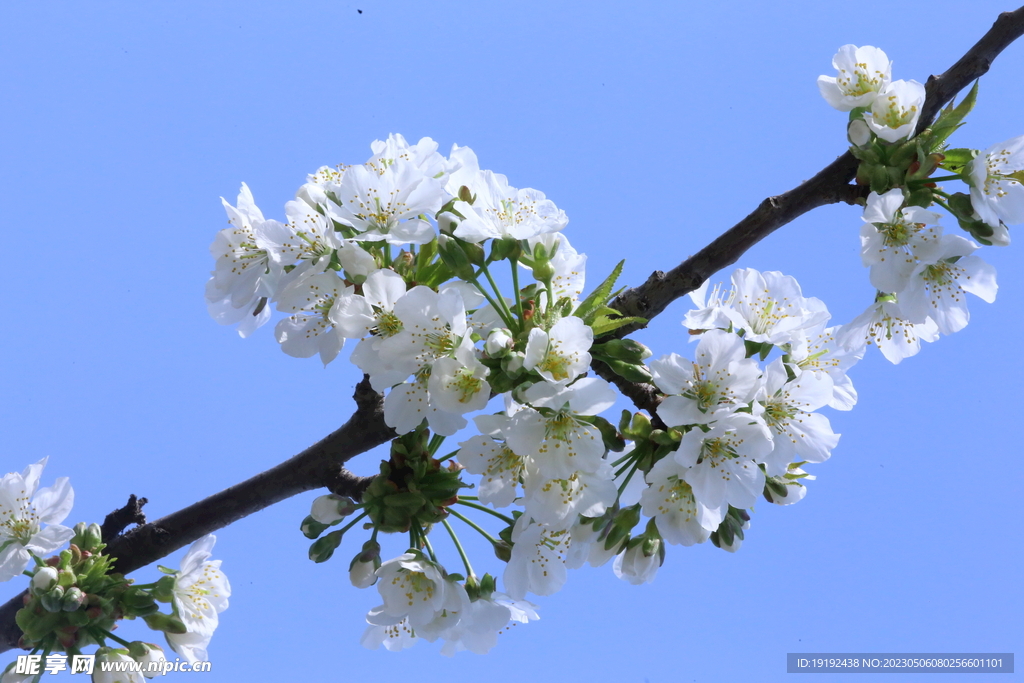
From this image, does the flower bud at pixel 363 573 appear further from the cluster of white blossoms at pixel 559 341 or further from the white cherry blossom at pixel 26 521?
the white cherry blossom at pixel 26 521

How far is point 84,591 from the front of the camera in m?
2.12

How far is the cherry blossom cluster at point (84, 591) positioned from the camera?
2.06 meters

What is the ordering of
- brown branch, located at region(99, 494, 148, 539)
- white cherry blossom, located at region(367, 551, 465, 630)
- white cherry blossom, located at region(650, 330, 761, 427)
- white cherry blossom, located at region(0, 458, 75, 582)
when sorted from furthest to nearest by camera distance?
brown branch, located at region(99, 494, 148, 539)
white cherry blossom, located at region(0, 458, 75, 582)
white cherry blossom, located at region(367, 551, 465, 630)
white cherry blossom, located at region(650, 330, 761, 427)

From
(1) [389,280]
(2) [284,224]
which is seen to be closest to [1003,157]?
(1) [389,280]

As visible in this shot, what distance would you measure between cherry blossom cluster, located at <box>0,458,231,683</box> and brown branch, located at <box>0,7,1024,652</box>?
12cm

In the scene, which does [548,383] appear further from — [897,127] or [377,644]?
[377,644]

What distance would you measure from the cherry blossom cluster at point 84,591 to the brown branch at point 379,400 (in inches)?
4.7

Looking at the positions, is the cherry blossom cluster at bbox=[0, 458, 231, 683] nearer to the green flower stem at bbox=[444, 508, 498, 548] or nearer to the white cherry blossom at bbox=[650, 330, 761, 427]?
the green flower stem at bbox=[444, 508, 498, 548]

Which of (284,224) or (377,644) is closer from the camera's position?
(284,224)

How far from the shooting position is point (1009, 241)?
5.29 feet

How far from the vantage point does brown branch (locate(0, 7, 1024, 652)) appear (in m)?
1.68

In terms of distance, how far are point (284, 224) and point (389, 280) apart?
0.29 metres

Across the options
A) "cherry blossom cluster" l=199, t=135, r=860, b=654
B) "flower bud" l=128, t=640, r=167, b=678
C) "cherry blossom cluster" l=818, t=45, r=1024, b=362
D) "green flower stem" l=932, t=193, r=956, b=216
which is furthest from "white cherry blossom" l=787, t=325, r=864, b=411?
"flower bud" l=128, t=640, r=167, b=678

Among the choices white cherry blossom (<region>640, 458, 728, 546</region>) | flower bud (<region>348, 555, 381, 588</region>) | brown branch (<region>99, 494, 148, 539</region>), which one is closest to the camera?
white cherry blossom (<region>640, 458, 728, 546</region>)
